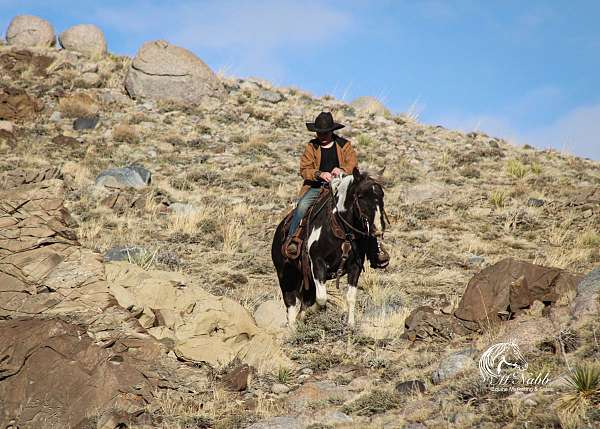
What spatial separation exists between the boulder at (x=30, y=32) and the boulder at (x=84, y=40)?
79 centimetres

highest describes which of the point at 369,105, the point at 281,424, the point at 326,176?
the point at 369,105

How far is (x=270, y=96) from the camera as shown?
34.9 meters

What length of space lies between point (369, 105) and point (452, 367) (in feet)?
99.3

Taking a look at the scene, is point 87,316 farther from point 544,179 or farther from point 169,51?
point 169,51

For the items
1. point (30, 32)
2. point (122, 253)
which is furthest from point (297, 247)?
point (30, 32)

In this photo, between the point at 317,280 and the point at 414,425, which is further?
the point at 317,280

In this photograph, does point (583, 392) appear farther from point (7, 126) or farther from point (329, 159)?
point (7, 126)

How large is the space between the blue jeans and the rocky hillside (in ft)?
4.97

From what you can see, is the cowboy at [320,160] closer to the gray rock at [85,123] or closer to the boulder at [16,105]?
the gray rock at [85,123]

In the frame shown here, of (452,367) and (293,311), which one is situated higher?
(452,367)

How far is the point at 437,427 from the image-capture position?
602 cm

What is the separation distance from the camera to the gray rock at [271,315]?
11377mm

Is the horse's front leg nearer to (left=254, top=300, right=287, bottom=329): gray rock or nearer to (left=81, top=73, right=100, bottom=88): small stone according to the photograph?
(left=254, top=300, right=287, bottom=329): gray rock

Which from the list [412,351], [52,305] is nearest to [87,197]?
[52,305]
